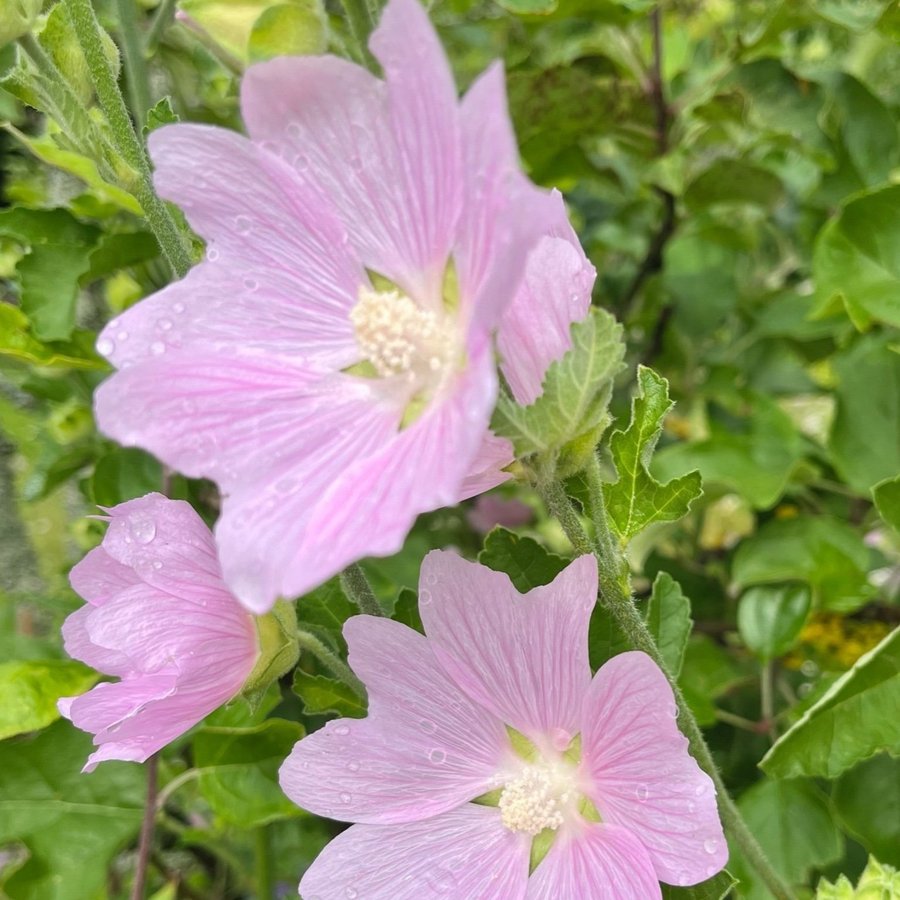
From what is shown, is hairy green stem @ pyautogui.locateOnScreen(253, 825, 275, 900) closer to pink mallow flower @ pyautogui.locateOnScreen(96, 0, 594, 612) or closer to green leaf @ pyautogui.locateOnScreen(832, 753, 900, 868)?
green leaf @ pyautogui.locateOnScreen(832, 753, 900, 868)

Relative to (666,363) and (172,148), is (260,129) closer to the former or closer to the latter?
(172,148)

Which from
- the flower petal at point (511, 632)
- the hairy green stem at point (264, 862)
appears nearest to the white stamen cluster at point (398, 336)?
the flower petal at point (511, 632)

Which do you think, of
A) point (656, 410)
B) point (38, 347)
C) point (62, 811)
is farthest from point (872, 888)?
point (38, 347)

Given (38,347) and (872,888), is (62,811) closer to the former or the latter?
(38,347)

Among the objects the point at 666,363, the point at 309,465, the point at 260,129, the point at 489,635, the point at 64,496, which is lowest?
the point at 64,496

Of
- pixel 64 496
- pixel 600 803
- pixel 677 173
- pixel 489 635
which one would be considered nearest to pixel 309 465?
pixel 489 635

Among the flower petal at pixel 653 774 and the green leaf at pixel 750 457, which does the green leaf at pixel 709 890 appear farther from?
the green leaf at pixel 750 457

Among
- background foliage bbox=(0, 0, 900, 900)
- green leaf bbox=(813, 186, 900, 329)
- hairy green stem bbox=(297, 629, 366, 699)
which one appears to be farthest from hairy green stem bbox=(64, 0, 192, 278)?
green leaf bbox=(813, 186, 900, 329)

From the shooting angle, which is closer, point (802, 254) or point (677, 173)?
point (677, 173)
